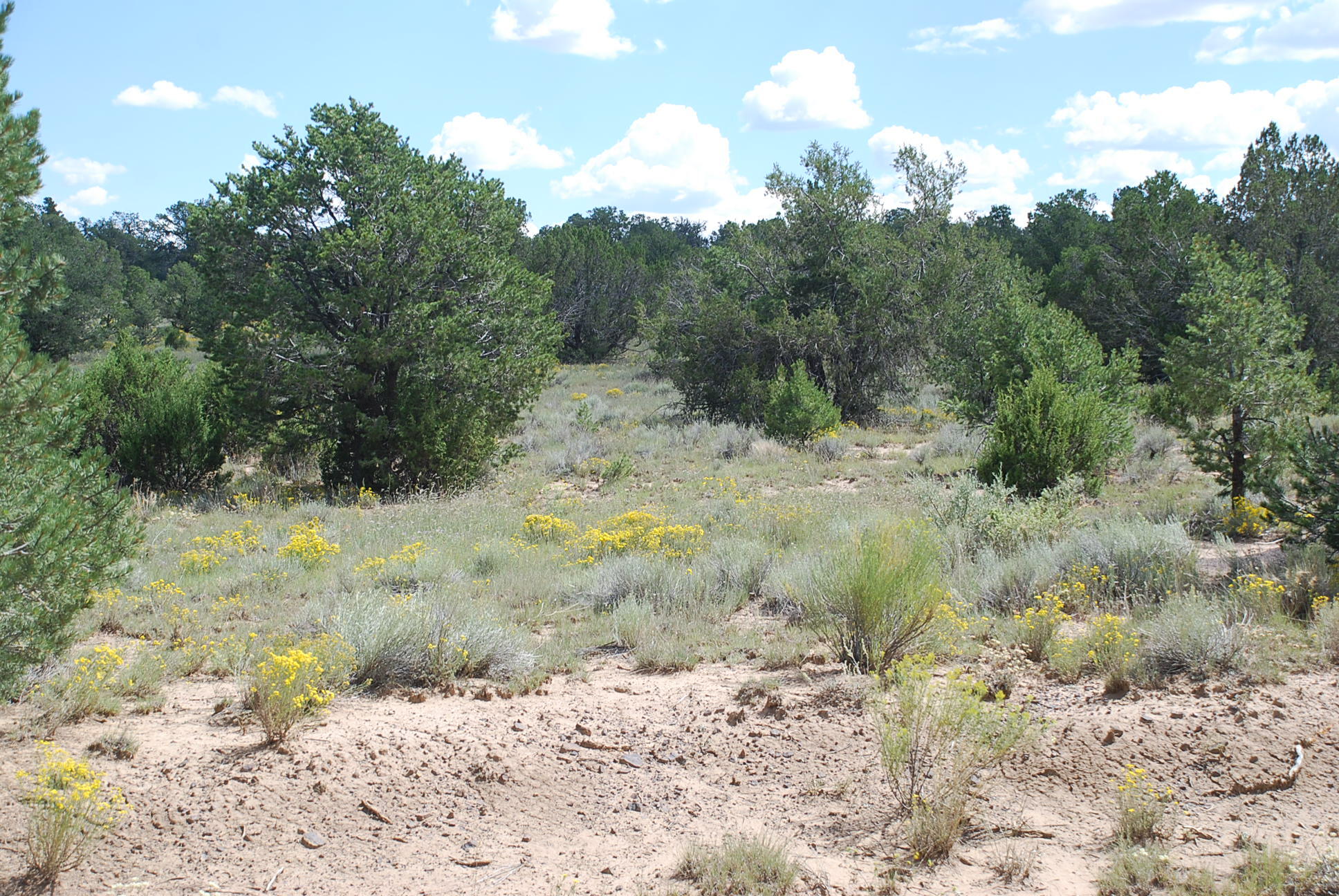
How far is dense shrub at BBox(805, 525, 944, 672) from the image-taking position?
570 centimetres

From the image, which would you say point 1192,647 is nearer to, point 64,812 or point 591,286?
point 64,812

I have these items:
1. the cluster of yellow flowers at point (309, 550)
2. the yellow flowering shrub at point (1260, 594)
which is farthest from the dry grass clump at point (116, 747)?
the yellow flowering shrub at point (1260, 594)

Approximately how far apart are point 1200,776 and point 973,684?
120cm

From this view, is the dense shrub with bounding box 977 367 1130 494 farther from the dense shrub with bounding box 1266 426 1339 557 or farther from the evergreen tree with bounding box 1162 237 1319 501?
the dense shrub with bounding box 1266 426 1339 557

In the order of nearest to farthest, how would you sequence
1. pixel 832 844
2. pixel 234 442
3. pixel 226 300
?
pixel 832 844
pixel 226 300
pixel 234 442

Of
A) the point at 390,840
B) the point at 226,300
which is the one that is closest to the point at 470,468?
the point at 226,300

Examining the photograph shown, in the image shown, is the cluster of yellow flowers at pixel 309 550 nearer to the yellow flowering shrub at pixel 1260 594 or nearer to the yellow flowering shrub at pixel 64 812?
the yellow flowering shrub at pixel 64 812

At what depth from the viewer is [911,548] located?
19.9 ft

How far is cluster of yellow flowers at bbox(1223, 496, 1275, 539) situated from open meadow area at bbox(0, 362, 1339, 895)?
0.53 feet

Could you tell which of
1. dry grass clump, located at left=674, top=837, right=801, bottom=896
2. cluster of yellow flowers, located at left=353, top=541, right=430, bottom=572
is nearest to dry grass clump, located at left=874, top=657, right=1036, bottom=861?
dry grass clump, located at left=674, top=837, right=801, bottom=896

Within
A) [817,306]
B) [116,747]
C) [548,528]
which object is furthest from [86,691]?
[817,306]

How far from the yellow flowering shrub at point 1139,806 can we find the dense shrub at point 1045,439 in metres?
7.34

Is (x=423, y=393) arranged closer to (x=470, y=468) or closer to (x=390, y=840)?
(x=470, y=468)

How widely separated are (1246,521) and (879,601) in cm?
546
